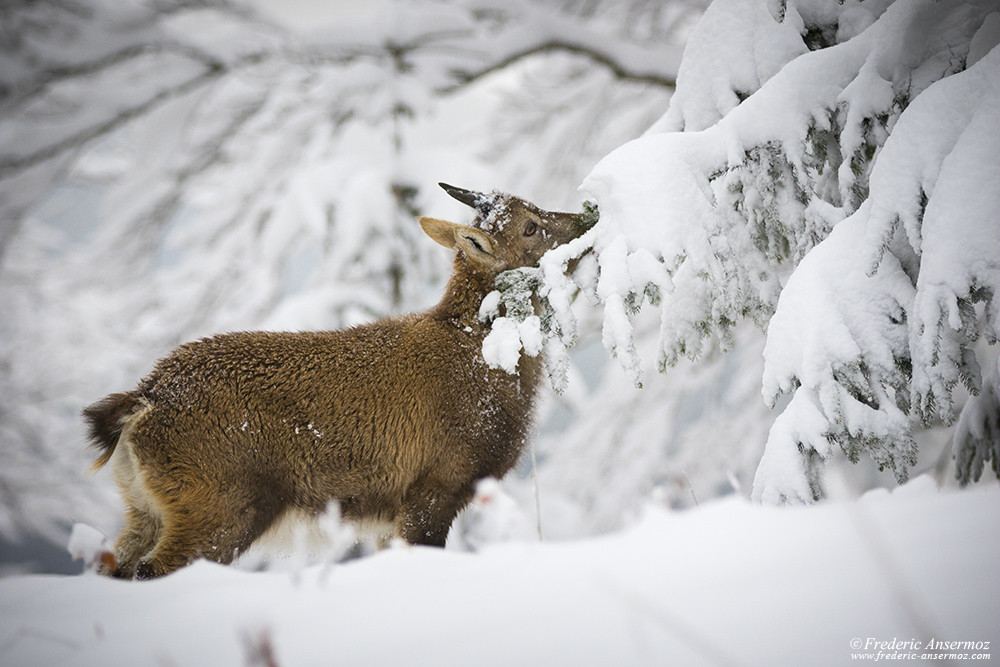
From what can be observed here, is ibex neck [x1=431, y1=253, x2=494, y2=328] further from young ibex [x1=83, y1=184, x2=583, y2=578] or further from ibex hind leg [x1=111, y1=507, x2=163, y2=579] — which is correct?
ibex hind leg [x1=111, y1=507, x2=163, y2=579]

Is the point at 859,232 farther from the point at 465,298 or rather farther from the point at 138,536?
the point at 138,536

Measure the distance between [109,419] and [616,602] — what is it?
253 cm

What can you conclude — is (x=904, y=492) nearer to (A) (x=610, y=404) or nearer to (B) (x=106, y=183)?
(A) (x=610, y=404)

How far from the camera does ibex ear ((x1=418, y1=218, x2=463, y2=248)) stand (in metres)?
3.69

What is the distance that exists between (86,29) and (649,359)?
656 centimetres

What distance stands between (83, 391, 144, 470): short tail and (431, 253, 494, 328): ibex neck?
1701 mm

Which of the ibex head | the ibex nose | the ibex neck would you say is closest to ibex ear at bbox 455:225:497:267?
the ibex head

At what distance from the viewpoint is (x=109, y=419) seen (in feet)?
9.15

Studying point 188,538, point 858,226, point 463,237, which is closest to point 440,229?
point 463,237

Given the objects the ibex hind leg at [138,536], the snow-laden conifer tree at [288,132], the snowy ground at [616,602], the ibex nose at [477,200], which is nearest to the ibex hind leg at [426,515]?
the ibex hind leg at [138,536]

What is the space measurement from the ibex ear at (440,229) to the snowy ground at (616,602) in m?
2.34

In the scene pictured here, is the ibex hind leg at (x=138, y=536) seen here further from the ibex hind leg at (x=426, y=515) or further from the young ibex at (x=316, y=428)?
the ibex hind leg at (x=426, y=515)

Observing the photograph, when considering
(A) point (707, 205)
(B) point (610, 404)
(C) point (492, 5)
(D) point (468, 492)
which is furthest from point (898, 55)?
(B) point (610, 404)

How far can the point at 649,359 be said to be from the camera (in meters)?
7.82
